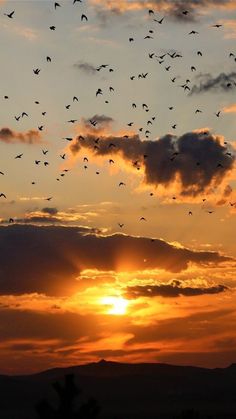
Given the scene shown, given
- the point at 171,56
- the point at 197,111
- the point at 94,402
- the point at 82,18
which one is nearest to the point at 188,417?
the point at 94,402

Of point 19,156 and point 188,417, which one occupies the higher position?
point 19,156

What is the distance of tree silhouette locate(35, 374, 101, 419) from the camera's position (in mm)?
62375

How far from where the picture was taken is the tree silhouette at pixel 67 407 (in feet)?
205

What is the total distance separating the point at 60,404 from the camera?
64938 mm

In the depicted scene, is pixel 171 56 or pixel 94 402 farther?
pixel 171 56

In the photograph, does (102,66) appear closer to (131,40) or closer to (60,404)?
(131,40)

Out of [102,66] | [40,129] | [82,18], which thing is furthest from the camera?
[40,129]

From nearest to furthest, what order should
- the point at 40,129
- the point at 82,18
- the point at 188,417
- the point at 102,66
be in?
the point at 188,417, the point at 82,18, the point at 102,66, the point at 40,129

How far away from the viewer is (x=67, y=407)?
6475cm

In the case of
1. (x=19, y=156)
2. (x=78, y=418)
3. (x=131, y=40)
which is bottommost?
(x=78, y=418)

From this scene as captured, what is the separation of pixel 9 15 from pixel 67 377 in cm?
3864

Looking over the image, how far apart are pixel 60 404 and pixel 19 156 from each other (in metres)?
52.9

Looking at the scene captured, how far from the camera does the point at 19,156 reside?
112375mm

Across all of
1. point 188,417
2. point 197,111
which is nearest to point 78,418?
point 188,417
